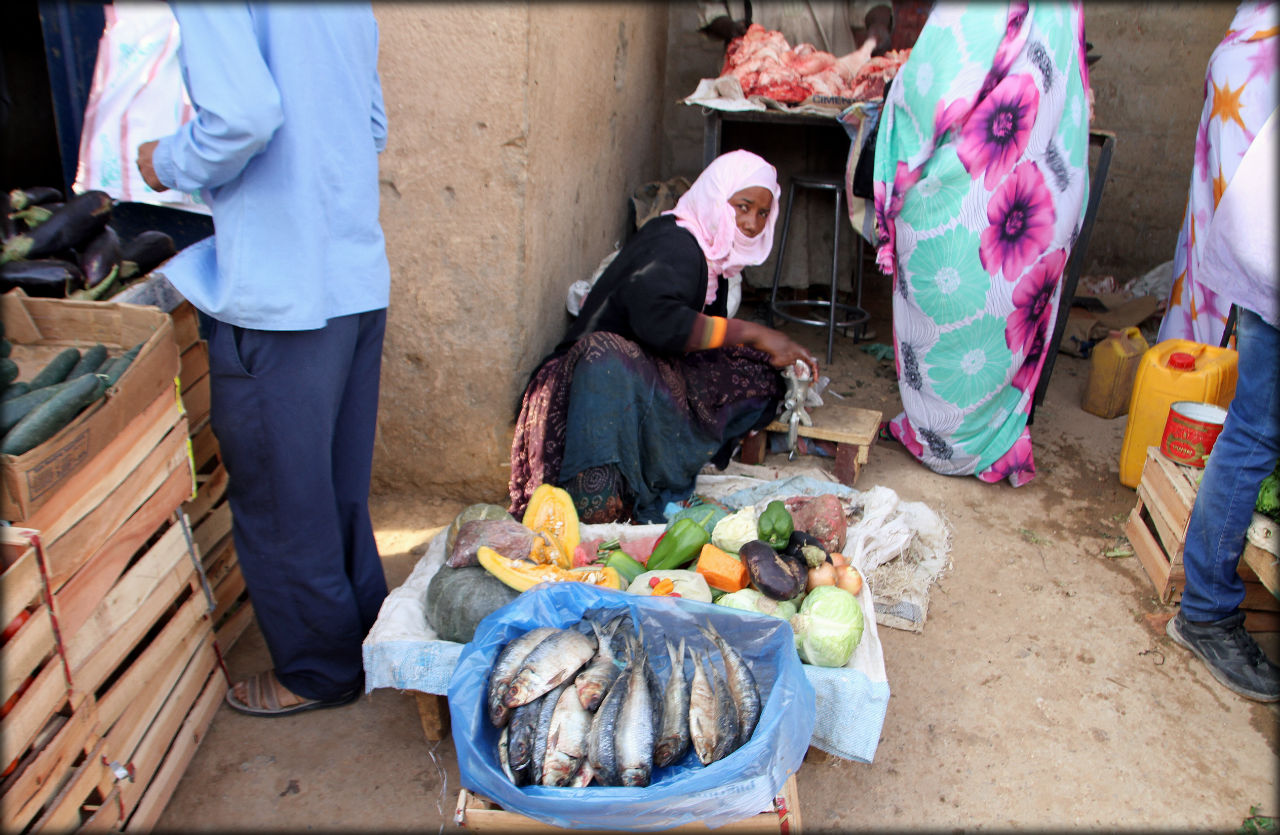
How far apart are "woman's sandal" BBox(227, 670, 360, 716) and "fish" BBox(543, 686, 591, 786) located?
0.93m

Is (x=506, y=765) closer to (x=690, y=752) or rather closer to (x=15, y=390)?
(x=690, y=752)

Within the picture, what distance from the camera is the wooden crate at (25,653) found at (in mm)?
1541

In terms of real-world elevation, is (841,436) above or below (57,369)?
below

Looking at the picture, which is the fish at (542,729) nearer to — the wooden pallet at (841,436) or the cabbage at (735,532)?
the cabbage at (735,532)

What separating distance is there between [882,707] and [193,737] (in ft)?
5.81

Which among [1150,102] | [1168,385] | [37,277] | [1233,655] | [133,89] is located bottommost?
[1233,655]

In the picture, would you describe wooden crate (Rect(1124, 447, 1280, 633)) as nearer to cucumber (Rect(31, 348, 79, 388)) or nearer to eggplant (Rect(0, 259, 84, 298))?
cucumber (Rect(31, 348, 79, 388))

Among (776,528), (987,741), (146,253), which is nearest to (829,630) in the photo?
(776,528)

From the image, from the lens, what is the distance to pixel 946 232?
3.53 m

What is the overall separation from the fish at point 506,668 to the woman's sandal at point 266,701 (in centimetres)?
76

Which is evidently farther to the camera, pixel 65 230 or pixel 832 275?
pixel 832 275

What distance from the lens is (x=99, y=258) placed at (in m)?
2.37

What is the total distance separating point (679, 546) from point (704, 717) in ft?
2.54

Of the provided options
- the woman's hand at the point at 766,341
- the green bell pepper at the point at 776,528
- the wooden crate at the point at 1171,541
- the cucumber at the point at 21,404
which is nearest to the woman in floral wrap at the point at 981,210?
the wooden crate at the point at 1171,541
